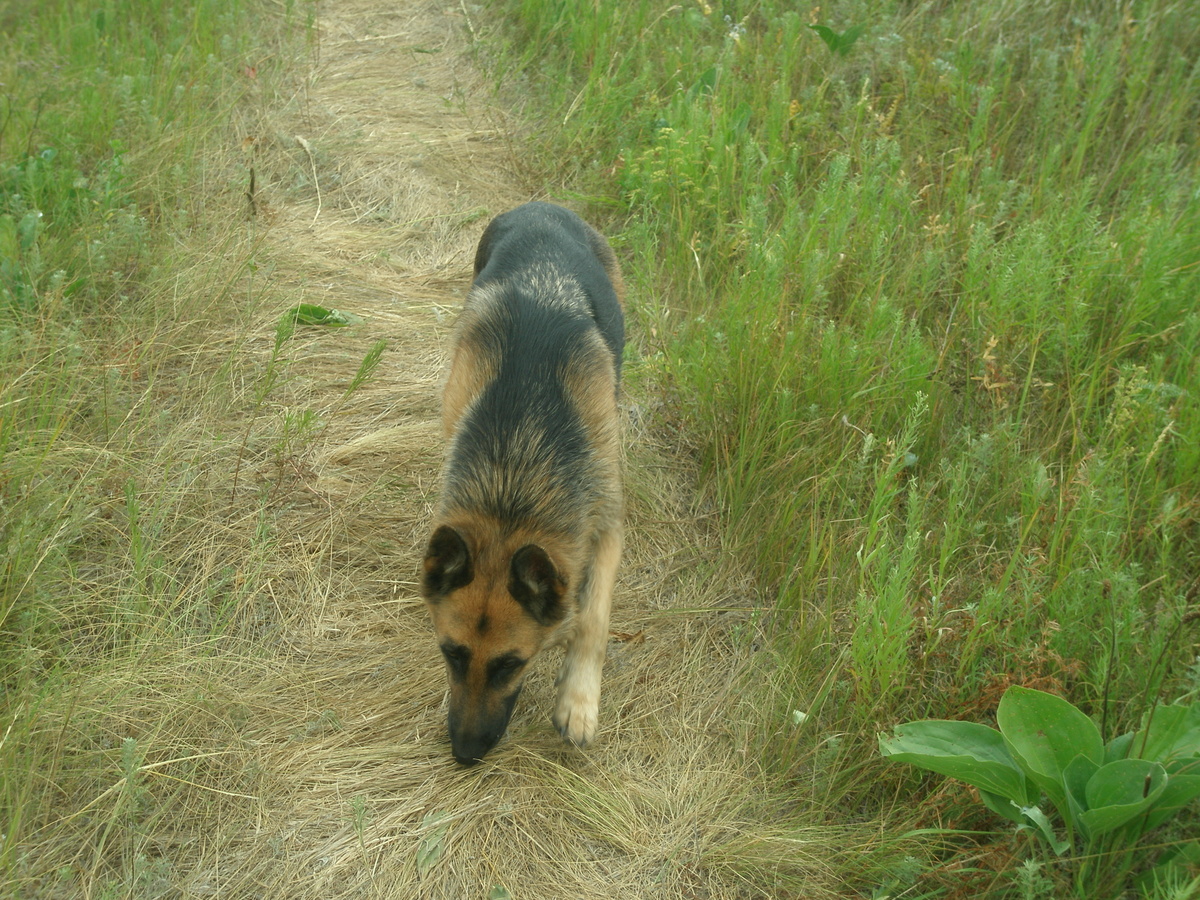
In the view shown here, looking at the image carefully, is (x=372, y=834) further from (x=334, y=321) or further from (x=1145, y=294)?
(x=1145, y=294)

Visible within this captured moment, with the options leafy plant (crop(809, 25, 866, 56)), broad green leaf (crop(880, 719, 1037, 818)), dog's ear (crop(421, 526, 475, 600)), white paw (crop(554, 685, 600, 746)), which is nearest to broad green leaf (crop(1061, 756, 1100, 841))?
broad green leaf (crop(880, 719, 1037, 818))

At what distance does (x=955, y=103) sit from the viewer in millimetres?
6176

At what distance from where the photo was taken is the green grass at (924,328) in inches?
132

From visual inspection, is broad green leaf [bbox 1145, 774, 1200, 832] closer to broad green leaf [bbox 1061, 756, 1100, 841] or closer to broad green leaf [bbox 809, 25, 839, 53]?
broad green leaf [bbox 1061, 756, 1100, 841]

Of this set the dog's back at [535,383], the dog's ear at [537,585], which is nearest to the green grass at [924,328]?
the dog's back at [535,383]

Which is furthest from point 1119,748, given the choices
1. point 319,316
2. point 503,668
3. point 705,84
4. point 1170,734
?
point 705,84

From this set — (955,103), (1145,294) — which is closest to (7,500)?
(1145,294)

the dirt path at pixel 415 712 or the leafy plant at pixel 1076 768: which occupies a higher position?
the leafy plant at pixel 1076 768

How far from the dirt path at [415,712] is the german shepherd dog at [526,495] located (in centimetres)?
25

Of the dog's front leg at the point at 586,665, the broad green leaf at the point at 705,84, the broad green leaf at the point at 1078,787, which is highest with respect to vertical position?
the broad green leaf at the point at 705,84

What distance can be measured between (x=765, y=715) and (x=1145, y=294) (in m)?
2.80

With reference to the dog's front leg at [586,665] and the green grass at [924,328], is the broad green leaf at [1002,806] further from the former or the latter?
the dog's front leg at [586,665]

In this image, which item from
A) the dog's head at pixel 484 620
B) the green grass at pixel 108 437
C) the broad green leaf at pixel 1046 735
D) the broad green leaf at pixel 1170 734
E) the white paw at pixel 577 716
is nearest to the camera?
the broad green leaf at pixel 1170 734

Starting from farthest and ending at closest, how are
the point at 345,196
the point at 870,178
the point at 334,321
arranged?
the point at 345,196 < the point at 334,321 < the point at 870,178
